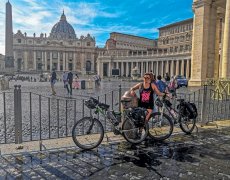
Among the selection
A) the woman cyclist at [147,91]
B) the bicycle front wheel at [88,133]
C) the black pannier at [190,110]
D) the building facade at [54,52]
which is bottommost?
the bicycle front wheel at [88,133]

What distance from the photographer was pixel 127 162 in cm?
468

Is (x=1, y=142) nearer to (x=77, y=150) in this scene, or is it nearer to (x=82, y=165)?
(x=77, y=150)

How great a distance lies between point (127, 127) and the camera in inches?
235

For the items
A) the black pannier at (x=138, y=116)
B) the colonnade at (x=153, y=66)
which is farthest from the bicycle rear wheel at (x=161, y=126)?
the colonnade at (x=153, y=66)

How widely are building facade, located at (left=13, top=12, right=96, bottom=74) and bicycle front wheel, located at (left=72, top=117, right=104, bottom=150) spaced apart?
126 metres

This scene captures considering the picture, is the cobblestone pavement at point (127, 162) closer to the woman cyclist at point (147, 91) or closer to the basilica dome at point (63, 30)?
the woman cyclist at point (147, 91)

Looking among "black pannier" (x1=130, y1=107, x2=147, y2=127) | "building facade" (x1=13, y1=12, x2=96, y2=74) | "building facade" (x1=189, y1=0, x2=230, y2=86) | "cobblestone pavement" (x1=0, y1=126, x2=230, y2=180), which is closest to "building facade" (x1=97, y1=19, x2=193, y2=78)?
"building facade" (x1=13, y1=12, x2=96, y2=74)

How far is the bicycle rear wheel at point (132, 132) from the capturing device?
5.91 meters

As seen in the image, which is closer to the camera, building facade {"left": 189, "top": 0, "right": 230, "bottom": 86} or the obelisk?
building facade {"left": 189, "top": 0, "right": 230, "bottom": 86}

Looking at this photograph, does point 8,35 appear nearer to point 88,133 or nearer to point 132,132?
point 88,133

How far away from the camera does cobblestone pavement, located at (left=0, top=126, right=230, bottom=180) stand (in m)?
4.09

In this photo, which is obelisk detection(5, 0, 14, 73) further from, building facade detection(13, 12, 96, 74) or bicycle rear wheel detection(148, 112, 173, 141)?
building facade detection(13, 12, 96, 74)

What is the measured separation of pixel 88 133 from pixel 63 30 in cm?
15725

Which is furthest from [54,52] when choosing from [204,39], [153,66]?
→ [204,39]
